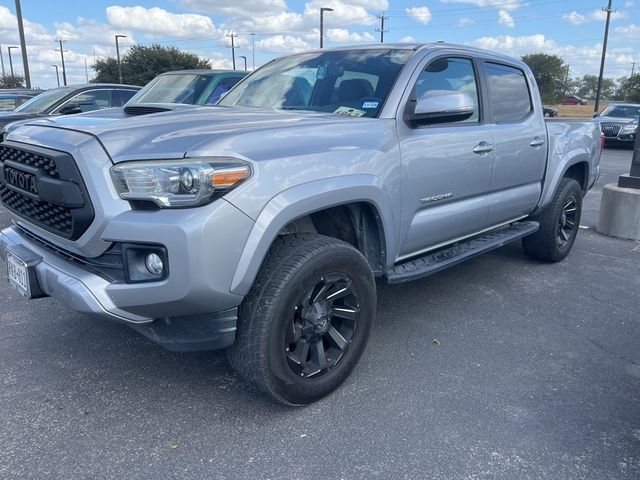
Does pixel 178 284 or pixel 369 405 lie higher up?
pixel 178 284

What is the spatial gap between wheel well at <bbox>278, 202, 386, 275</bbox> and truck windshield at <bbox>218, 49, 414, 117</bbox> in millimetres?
605

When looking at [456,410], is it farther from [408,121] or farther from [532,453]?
[408,121]

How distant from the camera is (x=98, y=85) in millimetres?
9594

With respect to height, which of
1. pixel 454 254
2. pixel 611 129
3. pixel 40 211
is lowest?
pixel 611 129

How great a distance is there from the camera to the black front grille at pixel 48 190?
2.39m

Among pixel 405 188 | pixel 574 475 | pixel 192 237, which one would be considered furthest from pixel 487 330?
pixel 192 237

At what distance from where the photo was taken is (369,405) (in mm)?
2885

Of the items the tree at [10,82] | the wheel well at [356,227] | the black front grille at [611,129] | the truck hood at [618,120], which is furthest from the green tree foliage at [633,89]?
the tree at [10,82]

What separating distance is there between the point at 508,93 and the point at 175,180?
10.8 feet

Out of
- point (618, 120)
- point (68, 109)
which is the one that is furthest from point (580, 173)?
point (618, 120)

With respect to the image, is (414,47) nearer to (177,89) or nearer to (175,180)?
(175,180)

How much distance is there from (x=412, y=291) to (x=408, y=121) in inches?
69.7

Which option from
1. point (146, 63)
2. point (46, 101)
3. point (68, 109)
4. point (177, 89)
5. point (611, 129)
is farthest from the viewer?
point (146, 63)

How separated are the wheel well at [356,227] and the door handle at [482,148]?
1.12 metres
